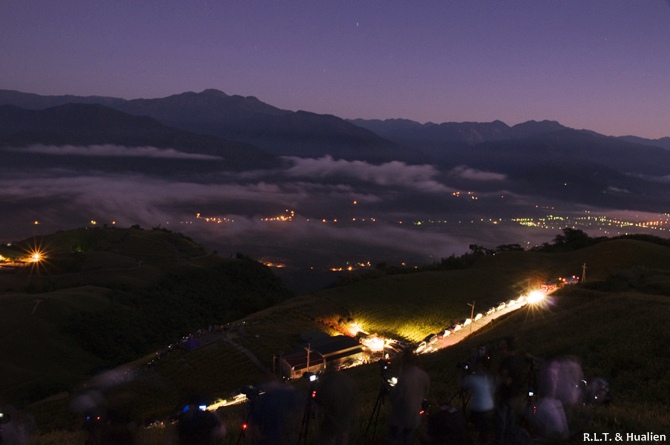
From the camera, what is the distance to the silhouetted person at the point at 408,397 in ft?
17.9

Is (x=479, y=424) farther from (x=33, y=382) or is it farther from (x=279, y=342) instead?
(x=33, y=382)

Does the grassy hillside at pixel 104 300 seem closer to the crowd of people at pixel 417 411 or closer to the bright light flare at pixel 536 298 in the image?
the bright light flare at pixel 536 298

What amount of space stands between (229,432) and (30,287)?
6715 centimetres

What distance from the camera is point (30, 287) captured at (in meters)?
61.8

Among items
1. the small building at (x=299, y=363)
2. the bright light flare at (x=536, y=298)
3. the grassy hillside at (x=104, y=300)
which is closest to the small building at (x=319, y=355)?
the small building at (x=299, y=363)

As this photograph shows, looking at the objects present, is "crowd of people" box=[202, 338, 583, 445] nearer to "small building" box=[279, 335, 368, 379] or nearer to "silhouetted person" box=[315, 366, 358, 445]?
"silhouetted person" box=[315, 366, 358, 445]

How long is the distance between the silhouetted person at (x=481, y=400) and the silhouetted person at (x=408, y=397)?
80 cm

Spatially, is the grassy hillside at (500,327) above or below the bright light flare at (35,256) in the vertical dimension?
above

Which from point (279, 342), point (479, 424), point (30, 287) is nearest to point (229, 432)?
point (479, 424)

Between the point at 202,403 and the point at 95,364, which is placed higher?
the point at 202,403

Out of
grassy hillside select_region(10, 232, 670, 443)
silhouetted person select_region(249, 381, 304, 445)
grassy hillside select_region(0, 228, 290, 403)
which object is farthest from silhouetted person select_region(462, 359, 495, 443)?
grassy hillside select_region(0, 228, 290, 403)

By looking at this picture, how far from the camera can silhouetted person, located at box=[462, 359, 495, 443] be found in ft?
19.5

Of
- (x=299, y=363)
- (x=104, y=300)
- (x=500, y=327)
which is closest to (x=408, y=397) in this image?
(x=500, y=327)

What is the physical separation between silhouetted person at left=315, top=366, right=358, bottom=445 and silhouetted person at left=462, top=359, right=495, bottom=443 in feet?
5.57
